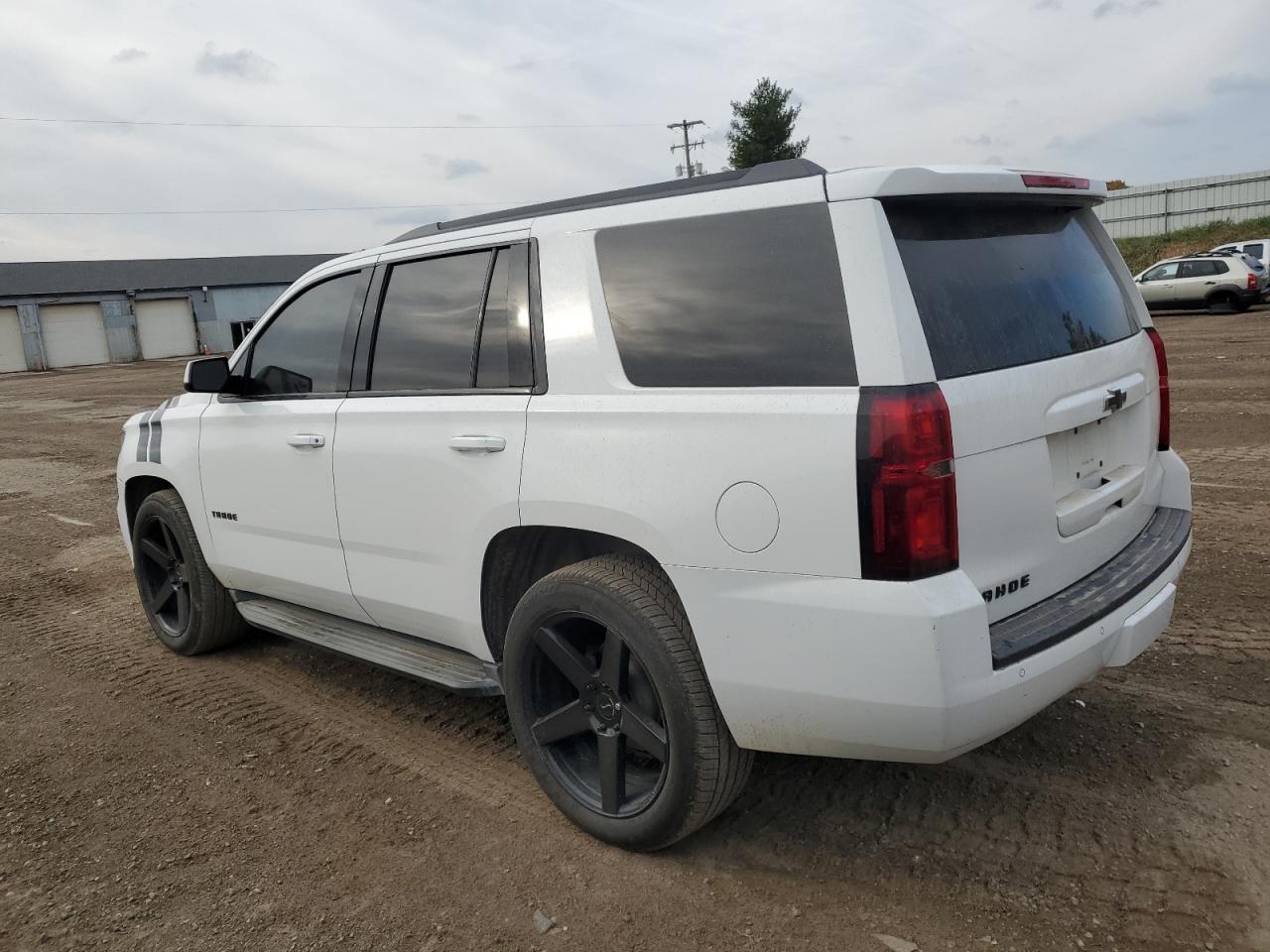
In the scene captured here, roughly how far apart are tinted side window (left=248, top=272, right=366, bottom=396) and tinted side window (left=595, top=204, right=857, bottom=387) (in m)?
1.40

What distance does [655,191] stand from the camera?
2973 millimetres

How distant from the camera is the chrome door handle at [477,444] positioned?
10.2ft

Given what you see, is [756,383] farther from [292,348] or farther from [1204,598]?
[1204,598]

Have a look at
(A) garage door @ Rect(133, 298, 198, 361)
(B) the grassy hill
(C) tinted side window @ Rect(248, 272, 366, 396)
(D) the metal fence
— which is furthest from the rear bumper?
(A) garage door @ Rect(133, 298, 198, 361)

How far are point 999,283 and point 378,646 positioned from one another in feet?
8.38

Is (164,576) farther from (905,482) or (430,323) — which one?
(905,482)

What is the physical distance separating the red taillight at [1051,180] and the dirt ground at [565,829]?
6.11ft

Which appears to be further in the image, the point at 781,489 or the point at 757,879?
the point at 757,879

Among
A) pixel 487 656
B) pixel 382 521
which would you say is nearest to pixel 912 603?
pixel 487 656

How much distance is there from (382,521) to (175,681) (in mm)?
1859

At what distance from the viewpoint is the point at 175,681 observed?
464cm

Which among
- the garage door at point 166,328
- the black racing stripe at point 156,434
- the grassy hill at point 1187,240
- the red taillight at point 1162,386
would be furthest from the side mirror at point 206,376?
the garage door at point 166,328

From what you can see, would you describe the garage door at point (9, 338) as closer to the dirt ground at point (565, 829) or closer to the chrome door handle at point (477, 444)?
the dirt ground at point (565, 829)

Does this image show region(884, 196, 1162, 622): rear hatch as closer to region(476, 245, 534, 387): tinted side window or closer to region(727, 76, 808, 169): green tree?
region(476, 245, 534, 387): tinted side window
